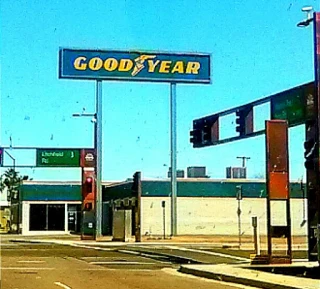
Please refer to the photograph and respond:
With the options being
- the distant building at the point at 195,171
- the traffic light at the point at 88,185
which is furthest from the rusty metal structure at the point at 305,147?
the distant building at the point at 195,171

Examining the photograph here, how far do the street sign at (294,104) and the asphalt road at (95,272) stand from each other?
22.6 feet

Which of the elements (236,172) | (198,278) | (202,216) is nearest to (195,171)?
(236,172)

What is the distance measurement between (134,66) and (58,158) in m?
8.40

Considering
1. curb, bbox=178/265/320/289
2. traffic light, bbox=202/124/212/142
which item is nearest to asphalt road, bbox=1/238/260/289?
curb, bbox=178/265/320/289

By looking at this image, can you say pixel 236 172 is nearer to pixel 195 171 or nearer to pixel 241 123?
pixel 195 171

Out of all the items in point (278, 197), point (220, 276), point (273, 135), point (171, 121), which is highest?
point (171, 121)

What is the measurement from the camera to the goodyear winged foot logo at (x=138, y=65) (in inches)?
2307

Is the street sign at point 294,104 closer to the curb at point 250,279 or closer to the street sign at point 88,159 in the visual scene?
the curb at point 250,279

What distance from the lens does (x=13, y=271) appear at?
88.0 ft

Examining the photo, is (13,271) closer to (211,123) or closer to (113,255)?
(113,255)

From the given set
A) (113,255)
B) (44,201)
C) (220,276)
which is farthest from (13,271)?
(44,201)

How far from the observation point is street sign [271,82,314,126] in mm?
30797

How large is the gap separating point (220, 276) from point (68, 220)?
6256 centimetres

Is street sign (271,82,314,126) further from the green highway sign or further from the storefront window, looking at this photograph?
the storefront window
